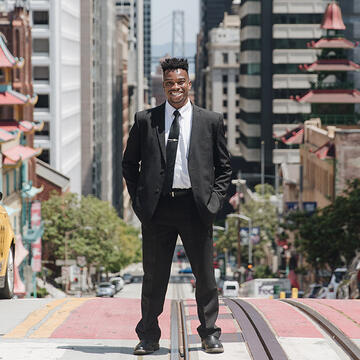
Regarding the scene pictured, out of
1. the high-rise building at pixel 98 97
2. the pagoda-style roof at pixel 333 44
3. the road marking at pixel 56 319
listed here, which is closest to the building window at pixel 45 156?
the pagoda-style roof at pixel 333 44

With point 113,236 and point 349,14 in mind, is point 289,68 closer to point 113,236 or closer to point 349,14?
point 349,14

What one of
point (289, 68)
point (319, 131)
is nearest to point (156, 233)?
point (319, 131)

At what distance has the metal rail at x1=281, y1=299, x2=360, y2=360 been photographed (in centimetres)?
993

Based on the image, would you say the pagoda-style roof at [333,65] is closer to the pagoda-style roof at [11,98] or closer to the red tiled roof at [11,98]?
the pagoda-style roof at [11,98]

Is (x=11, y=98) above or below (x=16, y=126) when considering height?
above

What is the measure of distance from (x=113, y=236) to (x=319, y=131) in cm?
1654

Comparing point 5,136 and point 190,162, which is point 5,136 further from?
point 190,162

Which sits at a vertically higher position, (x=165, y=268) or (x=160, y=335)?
(x=165, y=268)

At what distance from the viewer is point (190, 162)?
32.3ft

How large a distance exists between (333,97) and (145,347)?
73.0 metres

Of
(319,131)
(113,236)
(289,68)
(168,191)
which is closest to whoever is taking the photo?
(168,191)

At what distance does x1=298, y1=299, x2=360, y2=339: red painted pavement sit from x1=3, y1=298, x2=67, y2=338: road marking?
311 centimetres

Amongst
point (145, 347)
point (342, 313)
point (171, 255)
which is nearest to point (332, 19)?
point (342, 313)

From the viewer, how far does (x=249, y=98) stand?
5719 inches
